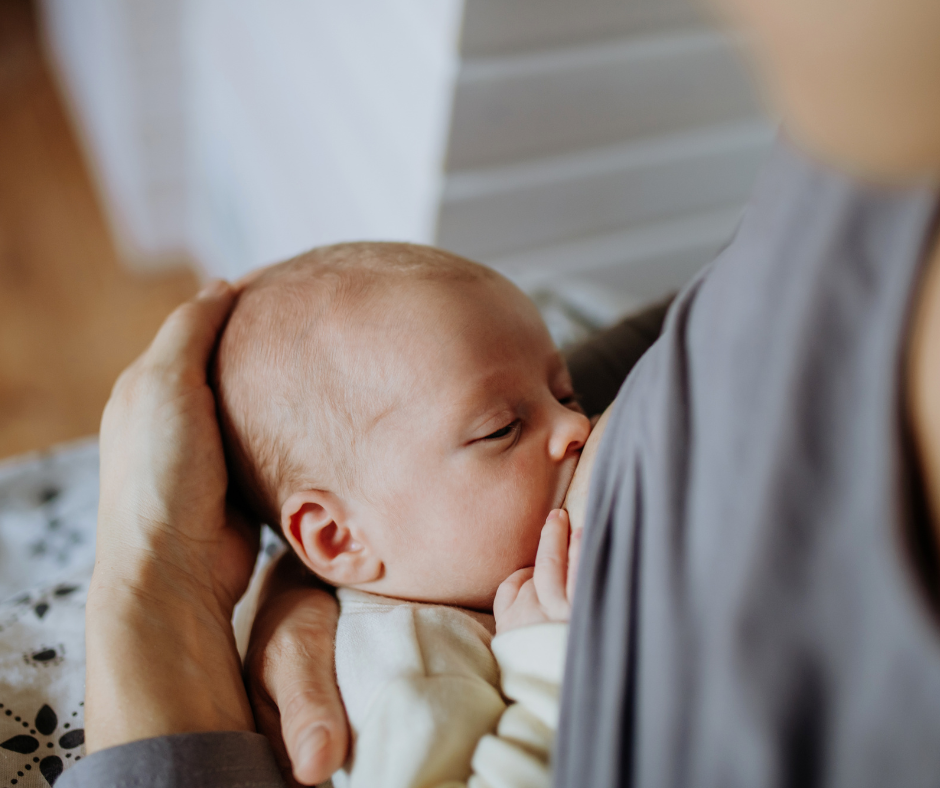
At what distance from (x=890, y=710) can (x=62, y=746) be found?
24.5 inches

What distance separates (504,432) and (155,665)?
0.34m

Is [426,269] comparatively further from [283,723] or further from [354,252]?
[283,723]

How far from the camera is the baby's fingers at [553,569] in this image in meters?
0.61

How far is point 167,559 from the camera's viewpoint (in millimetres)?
695

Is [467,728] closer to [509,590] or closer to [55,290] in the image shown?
[509,590]

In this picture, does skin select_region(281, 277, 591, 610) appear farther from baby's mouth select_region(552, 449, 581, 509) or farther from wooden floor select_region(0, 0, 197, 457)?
wooden floor select_region(0, 0, 197, 457)

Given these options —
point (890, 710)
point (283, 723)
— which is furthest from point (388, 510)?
point (890, 710)

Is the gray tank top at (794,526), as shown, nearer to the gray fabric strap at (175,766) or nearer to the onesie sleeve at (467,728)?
the onesie sleeve at (467,728)

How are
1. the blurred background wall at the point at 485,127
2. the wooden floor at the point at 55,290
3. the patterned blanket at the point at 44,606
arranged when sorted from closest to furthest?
the patterned blanket at the point at 44,606 → the blurred background wall at the point at 485,127 → the wooden floor at the point at 55,290

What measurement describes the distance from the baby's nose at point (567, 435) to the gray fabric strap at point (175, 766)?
1.12 ft

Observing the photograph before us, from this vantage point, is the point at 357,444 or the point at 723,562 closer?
the point at 723,562

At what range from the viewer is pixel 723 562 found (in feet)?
1.32

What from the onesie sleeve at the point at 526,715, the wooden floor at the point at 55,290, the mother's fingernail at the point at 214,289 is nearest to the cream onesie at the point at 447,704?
the onesie sleeve at the point at 526,715

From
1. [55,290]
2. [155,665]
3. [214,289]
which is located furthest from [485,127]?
[55,290]
